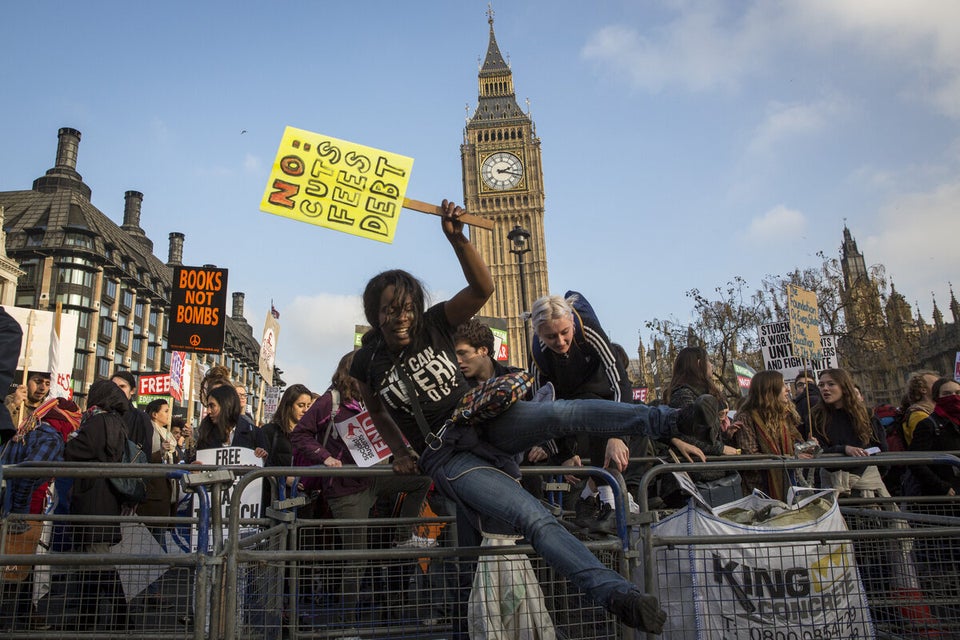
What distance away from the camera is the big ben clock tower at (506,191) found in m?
72.8

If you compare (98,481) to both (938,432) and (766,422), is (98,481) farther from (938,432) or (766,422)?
(938,432)

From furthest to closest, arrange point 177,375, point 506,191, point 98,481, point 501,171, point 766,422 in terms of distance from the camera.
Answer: point 501,171 < point 506,191 < point 177,375 < point 766,422 < point 98,481

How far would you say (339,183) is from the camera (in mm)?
3682

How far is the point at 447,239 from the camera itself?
2.98 m

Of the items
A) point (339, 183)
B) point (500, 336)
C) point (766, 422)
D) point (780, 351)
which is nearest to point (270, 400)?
point (500, 336)

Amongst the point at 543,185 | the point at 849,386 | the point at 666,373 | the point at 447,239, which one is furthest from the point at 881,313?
the point at 543,185

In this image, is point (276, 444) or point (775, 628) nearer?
point (775, 628)

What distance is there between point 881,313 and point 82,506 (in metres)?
26.7

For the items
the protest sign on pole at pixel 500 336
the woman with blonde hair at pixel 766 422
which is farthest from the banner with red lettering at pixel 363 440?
the protest sign on pole at pixel 500 336

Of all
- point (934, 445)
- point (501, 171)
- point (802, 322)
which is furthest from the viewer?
point (501, 171)

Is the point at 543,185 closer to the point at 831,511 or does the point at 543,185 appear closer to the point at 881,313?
the point at 881,313

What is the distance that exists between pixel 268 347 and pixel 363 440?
7.38 m

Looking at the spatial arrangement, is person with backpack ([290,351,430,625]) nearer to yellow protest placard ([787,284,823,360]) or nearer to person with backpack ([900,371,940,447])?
person with backpack ([900,371,940,447])

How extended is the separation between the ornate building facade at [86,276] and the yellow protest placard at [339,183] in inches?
2050
